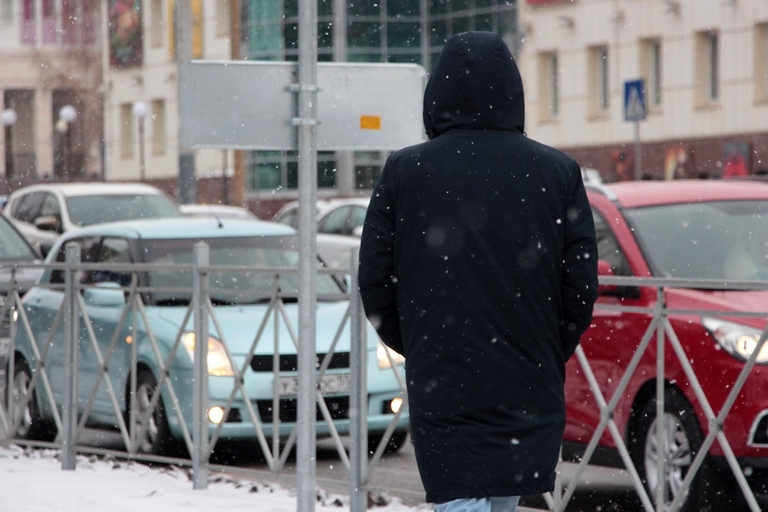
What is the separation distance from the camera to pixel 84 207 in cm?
1923

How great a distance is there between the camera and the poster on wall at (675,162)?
114 feet

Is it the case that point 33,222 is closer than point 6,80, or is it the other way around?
point 33,222

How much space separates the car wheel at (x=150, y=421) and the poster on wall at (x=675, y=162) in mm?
27670

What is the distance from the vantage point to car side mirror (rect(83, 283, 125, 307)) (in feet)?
26.7

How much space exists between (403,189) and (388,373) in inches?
137

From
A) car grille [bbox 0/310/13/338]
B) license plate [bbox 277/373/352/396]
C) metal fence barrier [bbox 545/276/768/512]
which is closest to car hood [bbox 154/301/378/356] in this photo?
license plate [bbox 277/373/352/396]

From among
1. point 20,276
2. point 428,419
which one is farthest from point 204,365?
point 428,419

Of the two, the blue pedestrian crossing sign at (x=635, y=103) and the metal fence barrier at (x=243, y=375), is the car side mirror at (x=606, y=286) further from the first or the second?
the blue pedestrian crossing sign at (x=635, y=103)

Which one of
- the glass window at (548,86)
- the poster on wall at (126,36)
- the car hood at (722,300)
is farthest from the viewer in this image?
the poster on wall at (126,36)

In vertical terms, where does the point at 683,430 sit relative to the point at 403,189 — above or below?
below

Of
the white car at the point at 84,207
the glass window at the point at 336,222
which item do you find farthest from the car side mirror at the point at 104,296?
the glass window at the point at 336,222

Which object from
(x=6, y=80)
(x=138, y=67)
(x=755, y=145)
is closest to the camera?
A: (x=755, y=145)

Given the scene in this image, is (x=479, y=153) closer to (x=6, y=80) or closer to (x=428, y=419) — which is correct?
(x=428, y=419)

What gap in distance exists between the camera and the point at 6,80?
61969mm
